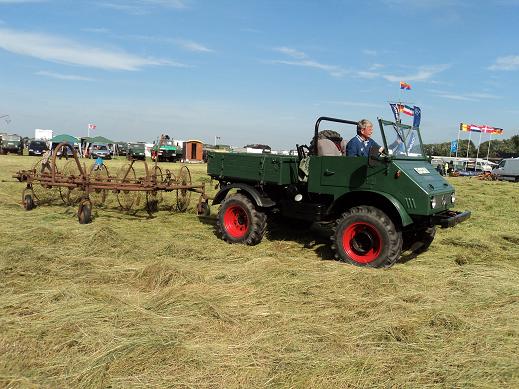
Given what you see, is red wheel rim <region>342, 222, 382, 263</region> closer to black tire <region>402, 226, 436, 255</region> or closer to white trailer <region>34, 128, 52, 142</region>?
black tire <region>402, 226, 436, 255</region>

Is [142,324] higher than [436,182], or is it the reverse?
→ [436,182]

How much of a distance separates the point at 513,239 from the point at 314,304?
4.86 metres

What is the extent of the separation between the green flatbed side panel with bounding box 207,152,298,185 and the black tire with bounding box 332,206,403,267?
1212mm

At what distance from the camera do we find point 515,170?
3052 centimetres

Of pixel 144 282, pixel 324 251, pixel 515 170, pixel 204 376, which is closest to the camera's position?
pixel 204 376

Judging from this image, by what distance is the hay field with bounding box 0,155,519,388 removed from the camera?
2.94 metres

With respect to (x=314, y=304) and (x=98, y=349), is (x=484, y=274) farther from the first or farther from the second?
(x=98, y=349)

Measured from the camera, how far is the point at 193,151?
43531 mm

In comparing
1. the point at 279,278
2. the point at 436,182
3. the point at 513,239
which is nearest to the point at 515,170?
the point at 513,239

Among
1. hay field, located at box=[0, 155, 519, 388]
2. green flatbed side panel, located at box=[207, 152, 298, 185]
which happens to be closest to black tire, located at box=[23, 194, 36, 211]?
hay field, located at box=[0, 155, 519, 388]

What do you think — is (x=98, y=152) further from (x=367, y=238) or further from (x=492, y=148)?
(x=492, y=148)

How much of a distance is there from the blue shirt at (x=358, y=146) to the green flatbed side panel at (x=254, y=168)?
872 millimetres

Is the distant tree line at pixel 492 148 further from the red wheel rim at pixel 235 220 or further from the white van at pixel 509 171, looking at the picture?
the red wheel rim at pixel 235 220

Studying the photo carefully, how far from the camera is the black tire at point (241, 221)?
701 centimetres
